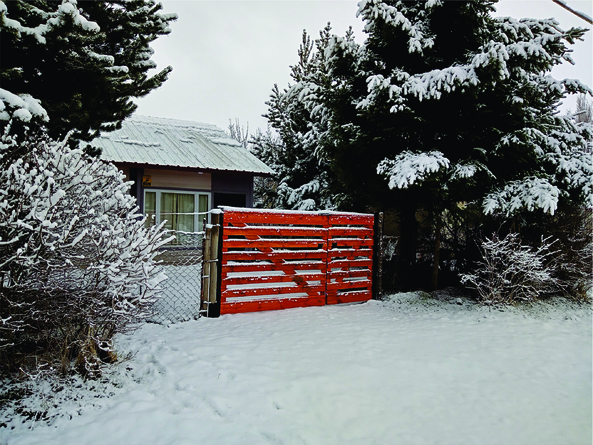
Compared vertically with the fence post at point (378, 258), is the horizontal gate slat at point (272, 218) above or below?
above

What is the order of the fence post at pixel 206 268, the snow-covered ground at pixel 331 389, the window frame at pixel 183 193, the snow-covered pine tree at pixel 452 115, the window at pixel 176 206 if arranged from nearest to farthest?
1. the snow-covered ground at pixel 331 389
2. the fence post at pixel 206 268
3. the snow-covered pine tree at pixel 452 115
4. the window frame at pixel 183 193
5. the window at pixel 176 206

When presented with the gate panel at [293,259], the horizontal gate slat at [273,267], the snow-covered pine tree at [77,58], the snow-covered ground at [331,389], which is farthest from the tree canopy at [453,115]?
the snow-covered pine tree at [77,58]

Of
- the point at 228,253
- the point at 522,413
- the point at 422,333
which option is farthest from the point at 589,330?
the point at 228,253

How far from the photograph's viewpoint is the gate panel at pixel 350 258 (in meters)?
6.47

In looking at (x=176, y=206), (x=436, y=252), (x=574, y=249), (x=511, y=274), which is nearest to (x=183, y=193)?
(x=176, y=206)

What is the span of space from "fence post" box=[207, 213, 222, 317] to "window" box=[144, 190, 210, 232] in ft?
24.1

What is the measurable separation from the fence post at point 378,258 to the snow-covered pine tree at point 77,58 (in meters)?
4.35

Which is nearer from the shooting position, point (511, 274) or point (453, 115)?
point (511, 274)

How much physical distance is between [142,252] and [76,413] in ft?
4.03

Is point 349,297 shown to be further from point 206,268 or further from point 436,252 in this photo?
point 206,268

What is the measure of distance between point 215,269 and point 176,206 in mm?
8012

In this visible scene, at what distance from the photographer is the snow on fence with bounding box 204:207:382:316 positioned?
5.43 m

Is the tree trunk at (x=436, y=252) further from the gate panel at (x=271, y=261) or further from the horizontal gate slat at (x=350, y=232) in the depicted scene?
the gate panel at (x=271, y=261)

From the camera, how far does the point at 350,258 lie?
6.69 metres
